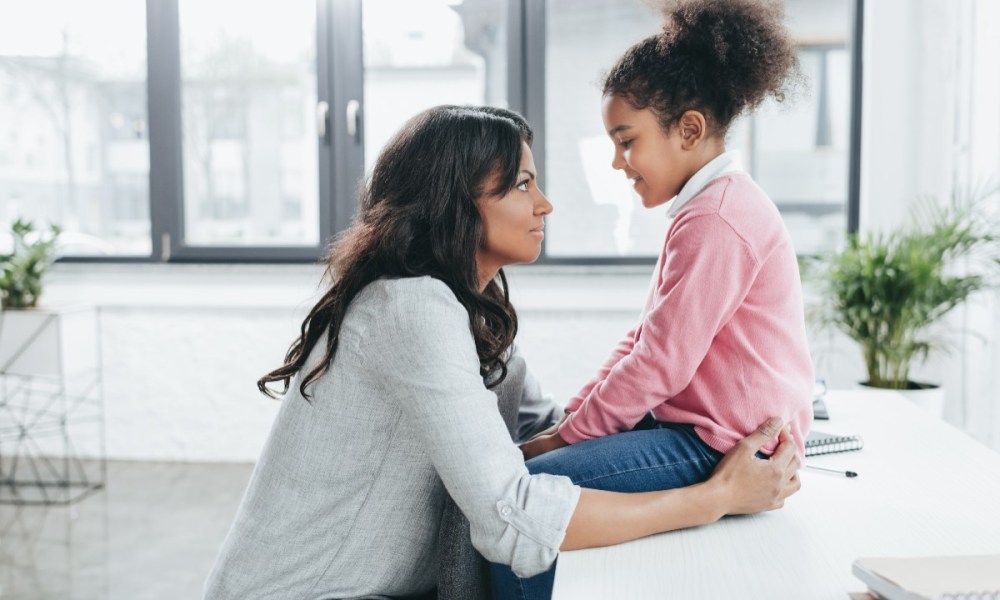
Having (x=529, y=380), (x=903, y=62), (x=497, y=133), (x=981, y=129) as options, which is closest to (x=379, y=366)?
(x=497, y=133)

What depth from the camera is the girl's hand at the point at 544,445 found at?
1.27 metres

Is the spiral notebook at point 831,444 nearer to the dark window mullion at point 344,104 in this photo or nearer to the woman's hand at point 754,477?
the woman's hand at point 754,477

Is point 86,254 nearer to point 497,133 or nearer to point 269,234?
point 269,234

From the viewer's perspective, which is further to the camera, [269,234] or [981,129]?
[269,234]

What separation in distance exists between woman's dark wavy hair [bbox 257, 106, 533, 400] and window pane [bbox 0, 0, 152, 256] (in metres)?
2.79

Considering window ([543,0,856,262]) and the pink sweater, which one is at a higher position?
window ([543,0,856,262])

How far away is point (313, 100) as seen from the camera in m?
3.51

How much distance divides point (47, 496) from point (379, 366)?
2635mm

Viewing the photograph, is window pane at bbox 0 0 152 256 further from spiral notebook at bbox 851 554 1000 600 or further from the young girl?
spiral notebook at bbox 851 554 1000 600

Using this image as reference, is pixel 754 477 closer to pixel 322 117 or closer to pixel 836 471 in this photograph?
pixel 836 471

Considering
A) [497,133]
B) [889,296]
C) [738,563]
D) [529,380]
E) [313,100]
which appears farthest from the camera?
[313,100]

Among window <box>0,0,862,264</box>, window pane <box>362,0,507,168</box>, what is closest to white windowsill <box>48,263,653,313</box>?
window <box>0,0,862,264</box>

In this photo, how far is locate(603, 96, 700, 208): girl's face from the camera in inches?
52.5

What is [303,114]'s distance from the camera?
353 centimetres
